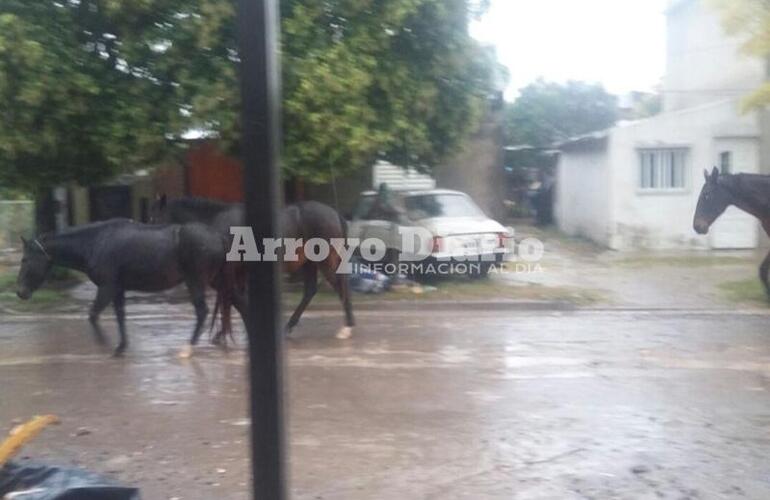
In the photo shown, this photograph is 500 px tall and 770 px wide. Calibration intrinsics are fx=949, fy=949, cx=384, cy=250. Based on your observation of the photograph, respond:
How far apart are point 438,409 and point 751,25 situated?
29.3 ft

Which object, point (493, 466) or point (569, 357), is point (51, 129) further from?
point (493, 466)

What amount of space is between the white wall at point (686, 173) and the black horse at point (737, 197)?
18.5 ft

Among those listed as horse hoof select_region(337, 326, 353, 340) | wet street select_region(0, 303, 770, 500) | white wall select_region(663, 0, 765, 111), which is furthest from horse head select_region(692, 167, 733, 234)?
white wall select_region(663, 0, 765, 111)

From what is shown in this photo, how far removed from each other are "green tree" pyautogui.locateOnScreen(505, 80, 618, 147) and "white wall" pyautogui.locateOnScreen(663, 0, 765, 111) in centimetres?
237

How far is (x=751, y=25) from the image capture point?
537 inches

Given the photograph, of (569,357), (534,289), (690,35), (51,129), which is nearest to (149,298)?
(51,129)

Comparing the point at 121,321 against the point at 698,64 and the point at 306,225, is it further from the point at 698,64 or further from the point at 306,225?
the point at 698,64

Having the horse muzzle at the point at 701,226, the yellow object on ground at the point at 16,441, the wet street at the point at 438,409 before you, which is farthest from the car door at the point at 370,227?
the yellow object on ground at the point at 16,441

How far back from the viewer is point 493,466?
624 cm

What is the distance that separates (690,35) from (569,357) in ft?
54.8

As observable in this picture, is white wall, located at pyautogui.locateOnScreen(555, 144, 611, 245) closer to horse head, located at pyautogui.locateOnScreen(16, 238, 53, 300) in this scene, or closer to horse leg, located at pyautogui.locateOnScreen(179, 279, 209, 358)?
horse leg, located at pyautogui.locateOnScreen(179, 279, 209, 358)

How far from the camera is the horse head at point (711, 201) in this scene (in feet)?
42.8

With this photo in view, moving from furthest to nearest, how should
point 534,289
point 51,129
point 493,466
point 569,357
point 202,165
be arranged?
point 202,165 < point 534,289 < point 51,129 < point 569,357 < point 493,466

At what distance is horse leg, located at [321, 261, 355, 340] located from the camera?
1117 cm
